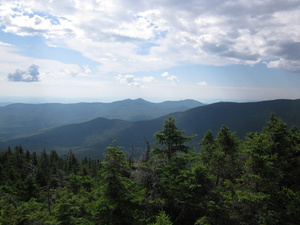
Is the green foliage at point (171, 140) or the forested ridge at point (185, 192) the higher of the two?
the green foliage at point (171, 140)

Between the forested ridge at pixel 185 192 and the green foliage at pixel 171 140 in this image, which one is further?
the green foliage at pixel 171 140

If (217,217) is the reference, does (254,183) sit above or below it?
above

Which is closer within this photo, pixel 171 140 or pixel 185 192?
pixel 185 192

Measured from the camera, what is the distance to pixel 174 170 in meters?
17.1

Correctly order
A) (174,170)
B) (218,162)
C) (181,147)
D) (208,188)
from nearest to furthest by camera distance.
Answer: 1. (208,188)
2. (174,170)
3. (181,147)
4. (218,162)

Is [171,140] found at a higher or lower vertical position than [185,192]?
higher

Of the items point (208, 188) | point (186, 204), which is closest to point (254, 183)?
point (208, 188)

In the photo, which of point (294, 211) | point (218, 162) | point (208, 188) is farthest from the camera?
point (218, 162)

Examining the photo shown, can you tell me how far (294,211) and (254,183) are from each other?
2883mm

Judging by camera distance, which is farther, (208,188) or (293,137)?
(293,137)

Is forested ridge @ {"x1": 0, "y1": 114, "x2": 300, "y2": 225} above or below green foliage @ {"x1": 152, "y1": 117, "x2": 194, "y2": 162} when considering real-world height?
below

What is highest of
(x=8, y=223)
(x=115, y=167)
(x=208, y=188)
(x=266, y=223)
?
(x=115, y=167)

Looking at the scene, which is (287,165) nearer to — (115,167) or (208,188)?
(208,188)

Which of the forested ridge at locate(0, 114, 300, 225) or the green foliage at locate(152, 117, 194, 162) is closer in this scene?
the forested ridge at locate(0, 114, 300, 225)
